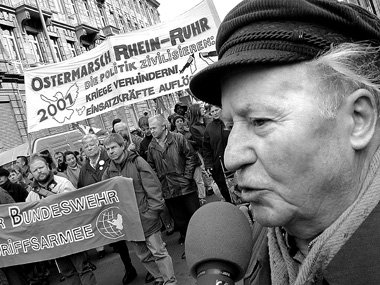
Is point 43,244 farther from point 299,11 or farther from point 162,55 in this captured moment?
point 299,11

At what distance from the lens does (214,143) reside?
5051 millimetres

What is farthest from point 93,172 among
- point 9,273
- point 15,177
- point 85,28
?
point 85,28

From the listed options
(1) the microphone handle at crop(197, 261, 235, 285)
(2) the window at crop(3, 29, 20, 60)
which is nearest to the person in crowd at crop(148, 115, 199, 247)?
(1) the microphone handle at crop(197, 261, 235, 285)

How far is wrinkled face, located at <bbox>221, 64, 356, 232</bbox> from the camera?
0.76 m

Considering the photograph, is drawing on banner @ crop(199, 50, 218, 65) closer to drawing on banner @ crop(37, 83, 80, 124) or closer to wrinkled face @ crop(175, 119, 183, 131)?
→ wrinkled face @ crop(175, 119, 183, 131)

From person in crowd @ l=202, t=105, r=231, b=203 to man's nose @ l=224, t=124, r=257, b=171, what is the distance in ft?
13.0

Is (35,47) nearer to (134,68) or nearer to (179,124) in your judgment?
(179,124)

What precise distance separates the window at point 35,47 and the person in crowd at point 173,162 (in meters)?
19.5

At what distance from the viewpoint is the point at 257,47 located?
78 centimetres

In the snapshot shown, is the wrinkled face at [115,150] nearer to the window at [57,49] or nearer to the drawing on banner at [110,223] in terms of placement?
the drawing on banner at [110,223]

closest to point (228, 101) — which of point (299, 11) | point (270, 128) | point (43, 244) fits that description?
point (270, 128)

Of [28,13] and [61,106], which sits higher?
[28,13]

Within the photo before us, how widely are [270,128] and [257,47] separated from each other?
0.18 metres

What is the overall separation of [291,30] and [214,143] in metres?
4.29
